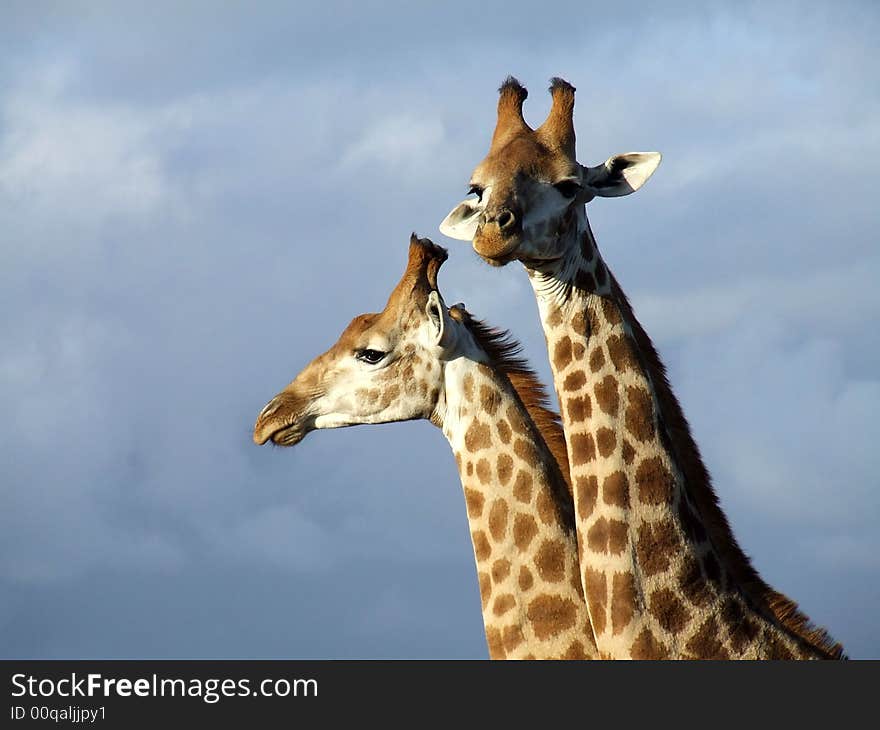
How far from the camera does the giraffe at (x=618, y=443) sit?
34.6ft

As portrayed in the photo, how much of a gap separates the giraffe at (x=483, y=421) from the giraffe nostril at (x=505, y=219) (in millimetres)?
2841

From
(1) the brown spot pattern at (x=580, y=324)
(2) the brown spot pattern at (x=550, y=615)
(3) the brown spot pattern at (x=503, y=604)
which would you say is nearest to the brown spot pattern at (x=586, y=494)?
(1) the brown spot pattern at (x=580, y=324)

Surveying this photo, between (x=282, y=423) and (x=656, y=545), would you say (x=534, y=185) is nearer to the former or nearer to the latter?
(x=656, y=545)

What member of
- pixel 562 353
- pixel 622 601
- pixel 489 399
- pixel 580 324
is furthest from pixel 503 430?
pixel 622 601

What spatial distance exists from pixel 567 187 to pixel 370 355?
3.34 m

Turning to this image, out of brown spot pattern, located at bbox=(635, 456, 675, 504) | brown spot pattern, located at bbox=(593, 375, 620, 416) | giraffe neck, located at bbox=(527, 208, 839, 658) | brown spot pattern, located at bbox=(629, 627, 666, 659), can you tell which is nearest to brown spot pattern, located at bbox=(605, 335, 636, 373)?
giraffe neck, located at bbox=(527, 208, 839, 658)

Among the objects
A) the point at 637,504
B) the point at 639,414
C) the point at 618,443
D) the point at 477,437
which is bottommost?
the point at 637,504

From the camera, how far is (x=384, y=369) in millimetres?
14000

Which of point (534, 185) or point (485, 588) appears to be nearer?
point (534, 185)

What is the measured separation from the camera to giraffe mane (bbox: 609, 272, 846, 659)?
1120 centimetres

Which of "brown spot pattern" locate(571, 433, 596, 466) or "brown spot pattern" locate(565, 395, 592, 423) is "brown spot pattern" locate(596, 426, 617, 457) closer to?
"brown spot pattern" locate(571, 433, 596, 466)

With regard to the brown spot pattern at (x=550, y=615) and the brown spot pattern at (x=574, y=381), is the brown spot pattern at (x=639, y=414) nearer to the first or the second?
the brown spot pattern at (x=574, y=381)

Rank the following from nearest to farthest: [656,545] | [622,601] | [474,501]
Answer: [622,601], [656,545], [474,501]

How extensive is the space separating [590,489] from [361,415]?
374cm
